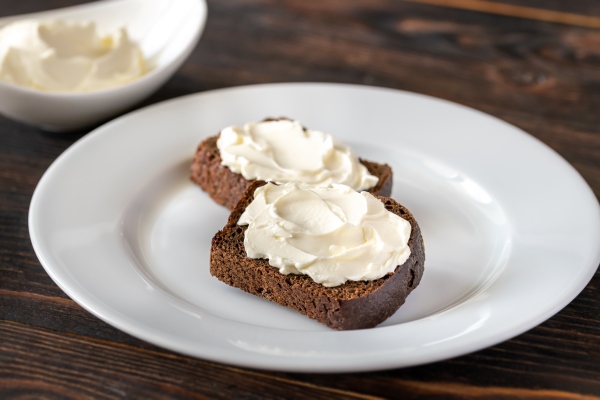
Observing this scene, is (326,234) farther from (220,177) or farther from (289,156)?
(220,177)

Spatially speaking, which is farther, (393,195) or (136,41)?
(136,41)

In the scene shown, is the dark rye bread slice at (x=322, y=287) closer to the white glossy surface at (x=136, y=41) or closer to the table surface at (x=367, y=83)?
the table surface at (x=367, y=83)

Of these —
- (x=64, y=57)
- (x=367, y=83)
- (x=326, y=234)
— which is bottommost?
(x=367, y=83)

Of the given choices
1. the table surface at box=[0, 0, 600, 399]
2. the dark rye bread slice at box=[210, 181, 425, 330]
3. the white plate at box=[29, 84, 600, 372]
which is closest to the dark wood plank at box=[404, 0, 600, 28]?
the table surface at box=[0, 0, 600, 399]

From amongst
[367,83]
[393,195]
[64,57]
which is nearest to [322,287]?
[393,195]

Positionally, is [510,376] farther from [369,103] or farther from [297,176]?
[369,103]

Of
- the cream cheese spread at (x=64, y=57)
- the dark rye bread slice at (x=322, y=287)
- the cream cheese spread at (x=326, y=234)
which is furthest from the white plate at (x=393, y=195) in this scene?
the cream cheese spread at (x=64, y=57)
